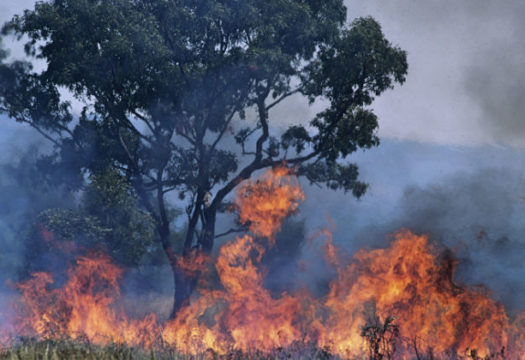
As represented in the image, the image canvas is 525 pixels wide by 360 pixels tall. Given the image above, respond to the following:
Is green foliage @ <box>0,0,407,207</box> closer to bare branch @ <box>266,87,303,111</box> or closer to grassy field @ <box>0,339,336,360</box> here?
bare branch @ <box>266,87,303,111</box>

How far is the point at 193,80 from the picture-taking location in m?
24.3

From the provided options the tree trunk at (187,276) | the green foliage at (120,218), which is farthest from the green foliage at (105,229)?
the tree trunk at (187,276)

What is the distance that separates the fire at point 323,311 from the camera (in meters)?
17.9

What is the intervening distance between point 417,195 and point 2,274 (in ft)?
106

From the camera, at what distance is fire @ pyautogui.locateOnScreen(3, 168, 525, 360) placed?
58.9ft

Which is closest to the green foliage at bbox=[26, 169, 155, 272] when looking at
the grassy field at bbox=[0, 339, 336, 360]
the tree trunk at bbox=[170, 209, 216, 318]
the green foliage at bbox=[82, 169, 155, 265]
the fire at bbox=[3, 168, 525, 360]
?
the green foliage at bbox=[82, 169, 155, 265]

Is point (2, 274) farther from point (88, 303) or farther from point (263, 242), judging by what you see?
point (88, 303)

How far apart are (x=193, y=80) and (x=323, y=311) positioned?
35.5 ft

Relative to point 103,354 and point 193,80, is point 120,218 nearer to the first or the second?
point 193,80

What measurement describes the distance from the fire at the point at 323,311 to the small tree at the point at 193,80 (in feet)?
6.00

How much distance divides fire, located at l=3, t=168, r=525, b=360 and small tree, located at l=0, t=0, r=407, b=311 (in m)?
1.83

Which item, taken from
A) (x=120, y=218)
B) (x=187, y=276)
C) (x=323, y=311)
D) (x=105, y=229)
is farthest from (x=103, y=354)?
(x=120, y=218)

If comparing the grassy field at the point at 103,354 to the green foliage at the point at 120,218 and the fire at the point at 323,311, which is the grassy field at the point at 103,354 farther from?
the green foliage at the point at 120,218

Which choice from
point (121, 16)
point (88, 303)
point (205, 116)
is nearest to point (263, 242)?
point (205, 116)
